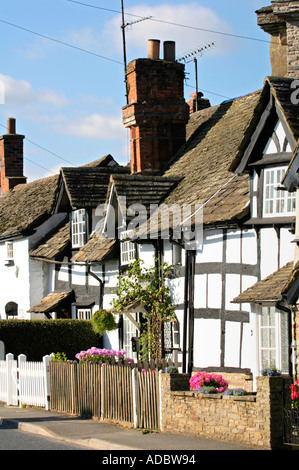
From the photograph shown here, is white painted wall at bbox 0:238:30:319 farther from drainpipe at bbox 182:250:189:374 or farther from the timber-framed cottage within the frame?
drainpipe at bbox 182:250:189:374

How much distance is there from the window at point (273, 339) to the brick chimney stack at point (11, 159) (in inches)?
898

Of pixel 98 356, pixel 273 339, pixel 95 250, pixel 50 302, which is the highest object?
pixel 95 250

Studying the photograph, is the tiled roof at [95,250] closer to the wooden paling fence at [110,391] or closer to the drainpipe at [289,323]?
the wooden paling fence at [110,391]

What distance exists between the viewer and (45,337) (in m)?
23.9

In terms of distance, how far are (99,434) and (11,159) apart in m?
25.2

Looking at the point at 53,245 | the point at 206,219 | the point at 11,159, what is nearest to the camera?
the point at 206,219

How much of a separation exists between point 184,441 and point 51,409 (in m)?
6.04

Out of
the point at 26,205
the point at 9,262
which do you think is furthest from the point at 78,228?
the point at 26,205

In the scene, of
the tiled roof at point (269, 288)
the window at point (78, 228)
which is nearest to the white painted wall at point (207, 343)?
the tiled roof at point (269, 288)

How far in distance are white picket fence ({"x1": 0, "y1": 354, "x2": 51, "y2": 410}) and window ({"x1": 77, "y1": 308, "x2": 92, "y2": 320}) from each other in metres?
6.03

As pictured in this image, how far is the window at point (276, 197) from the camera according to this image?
1711 centimetres

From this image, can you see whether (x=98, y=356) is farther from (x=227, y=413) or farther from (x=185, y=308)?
(x=227, y=413)
